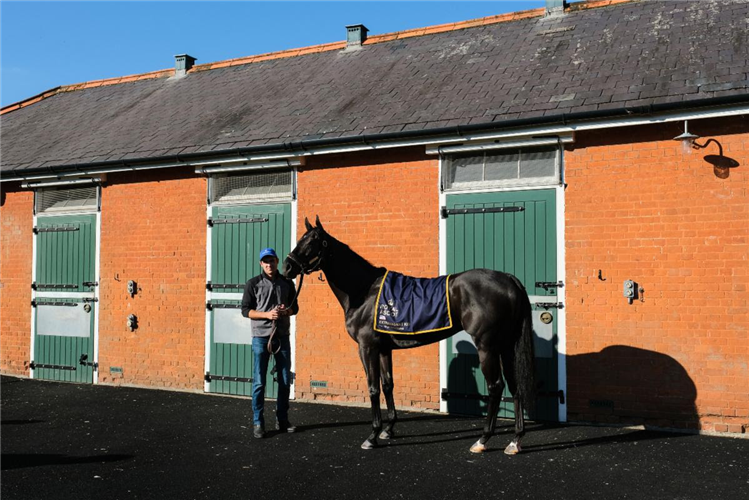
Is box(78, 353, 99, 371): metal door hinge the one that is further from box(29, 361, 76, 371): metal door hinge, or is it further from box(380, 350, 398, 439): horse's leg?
box(380, 350, 398, 439): horse's leg

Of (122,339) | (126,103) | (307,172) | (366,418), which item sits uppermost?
(126,103)

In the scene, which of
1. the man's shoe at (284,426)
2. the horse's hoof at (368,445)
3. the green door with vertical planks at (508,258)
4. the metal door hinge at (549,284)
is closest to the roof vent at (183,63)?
the green door with vertical planks at (508,258)

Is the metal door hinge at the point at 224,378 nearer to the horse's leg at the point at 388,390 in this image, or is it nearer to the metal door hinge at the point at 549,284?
the horse's leg at the point at 388,390

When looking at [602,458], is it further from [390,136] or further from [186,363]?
[186,363]

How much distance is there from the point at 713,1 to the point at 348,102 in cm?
508

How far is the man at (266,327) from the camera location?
6.39 meters

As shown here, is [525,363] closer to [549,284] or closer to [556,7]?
[549,284]

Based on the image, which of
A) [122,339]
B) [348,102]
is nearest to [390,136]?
[348,102]

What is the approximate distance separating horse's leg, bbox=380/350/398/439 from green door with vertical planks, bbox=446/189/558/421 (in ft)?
4.11

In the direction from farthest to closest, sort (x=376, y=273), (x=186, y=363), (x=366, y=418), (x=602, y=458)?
(x=186, y=363) < (x=366, y=418) < (x=376, y=273) < (x=602, y=458)

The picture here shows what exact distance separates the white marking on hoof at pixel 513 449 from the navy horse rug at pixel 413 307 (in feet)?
3.77

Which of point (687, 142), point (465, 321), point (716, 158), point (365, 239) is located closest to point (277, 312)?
point (465, 321)

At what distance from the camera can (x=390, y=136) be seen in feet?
24.6

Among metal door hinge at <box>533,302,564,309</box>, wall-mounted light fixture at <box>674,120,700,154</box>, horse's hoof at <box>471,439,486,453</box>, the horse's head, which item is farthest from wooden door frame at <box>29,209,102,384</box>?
wall-mounted light fixture at <box>674,120,700,154</box>
